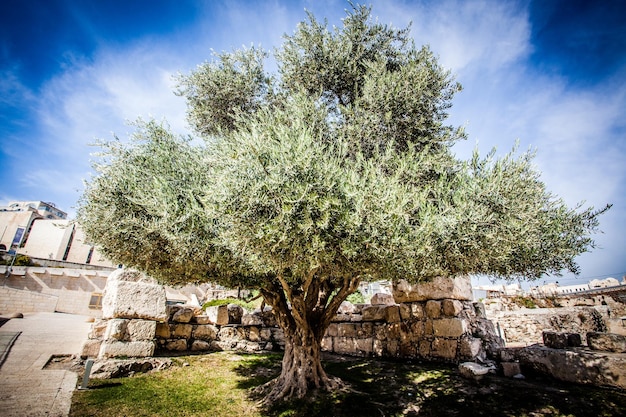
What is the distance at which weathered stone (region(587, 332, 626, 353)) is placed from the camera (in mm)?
7238

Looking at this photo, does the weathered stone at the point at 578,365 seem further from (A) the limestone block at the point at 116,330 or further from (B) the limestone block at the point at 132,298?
(A) the limestone block at the point at 116,330

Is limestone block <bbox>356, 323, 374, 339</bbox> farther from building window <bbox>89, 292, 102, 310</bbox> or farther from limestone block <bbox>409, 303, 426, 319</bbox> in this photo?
building window <bbox>89, 292, 102, 310</bbox>

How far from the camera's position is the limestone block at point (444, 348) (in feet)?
31.3

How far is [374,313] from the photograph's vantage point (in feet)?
40.1

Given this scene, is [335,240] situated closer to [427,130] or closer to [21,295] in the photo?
[427,130]

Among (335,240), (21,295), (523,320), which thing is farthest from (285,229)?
(21,295)

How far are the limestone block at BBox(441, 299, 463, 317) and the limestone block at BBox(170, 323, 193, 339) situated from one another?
10.0 m

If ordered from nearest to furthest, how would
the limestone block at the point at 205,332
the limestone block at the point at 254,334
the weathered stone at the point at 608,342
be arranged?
the weathered stone at the point at 608,342, the limestone block at the point at 205,332, the limestone block at the point at 254,334

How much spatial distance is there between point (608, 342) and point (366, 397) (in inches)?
256

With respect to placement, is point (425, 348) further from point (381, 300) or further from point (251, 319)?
point (251, 319)

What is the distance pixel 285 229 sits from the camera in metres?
4.92

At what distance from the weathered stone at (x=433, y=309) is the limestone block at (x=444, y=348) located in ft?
2.60

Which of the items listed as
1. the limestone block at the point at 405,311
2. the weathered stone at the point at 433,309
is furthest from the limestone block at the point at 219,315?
the weathered stone at the point at 433,309

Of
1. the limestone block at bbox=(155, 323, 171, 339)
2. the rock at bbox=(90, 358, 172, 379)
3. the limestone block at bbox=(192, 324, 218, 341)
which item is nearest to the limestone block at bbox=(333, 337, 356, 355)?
the limestone block at bbox=(192, 324, 218, 341)
